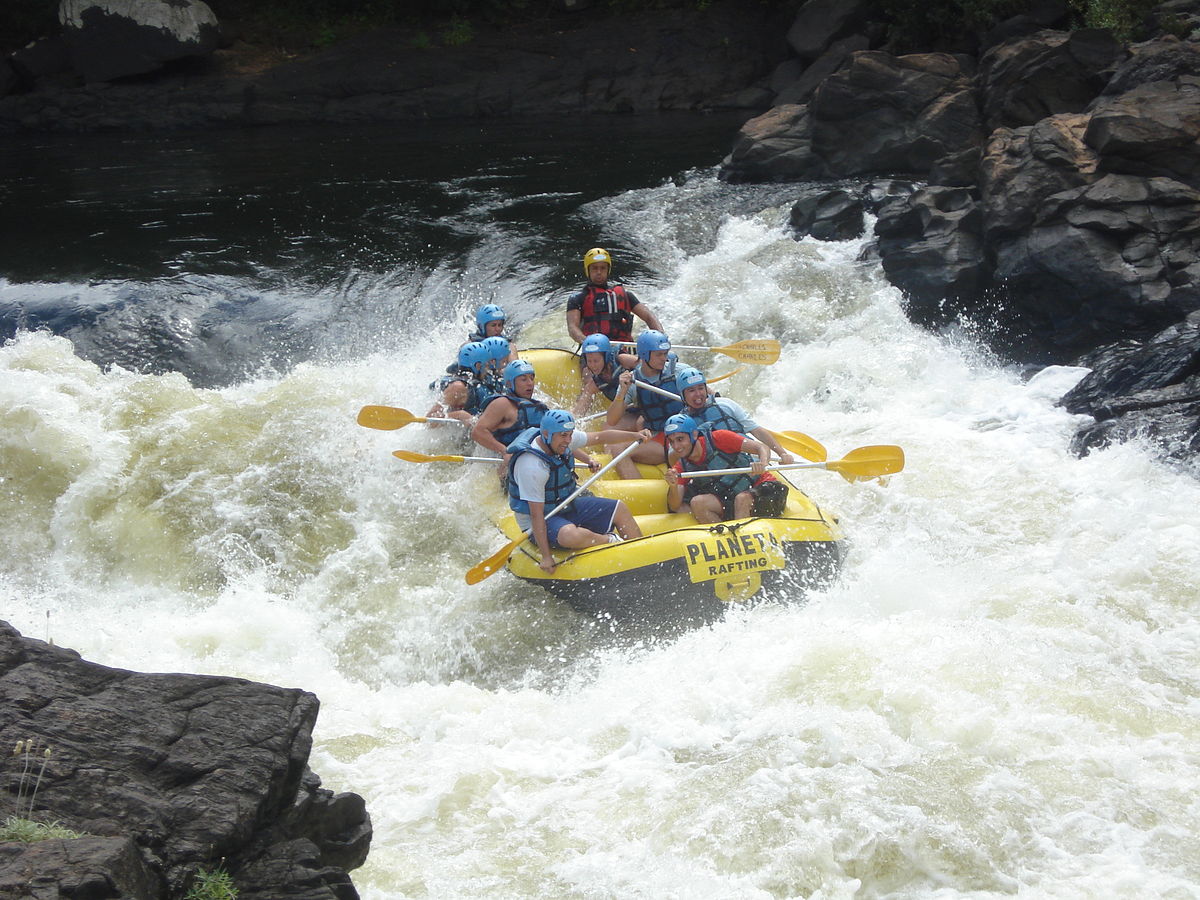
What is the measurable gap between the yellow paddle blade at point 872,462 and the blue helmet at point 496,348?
2378mm

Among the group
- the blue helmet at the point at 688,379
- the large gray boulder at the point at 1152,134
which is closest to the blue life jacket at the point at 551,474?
the blue helmet at the point at 688,379

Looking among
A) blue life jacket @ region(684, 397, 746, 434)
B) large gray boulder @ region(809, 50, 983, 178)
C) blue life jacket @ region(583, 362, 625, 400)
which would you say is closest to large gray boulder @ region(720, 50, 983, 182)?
large gray boulder @ region(809, 50, 983, 178)

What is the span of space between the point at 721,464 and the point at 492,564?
4.68 feet

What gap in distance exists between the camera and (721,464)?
6.55m

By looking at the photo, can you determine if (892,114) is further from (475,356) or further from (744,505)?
(744,505)

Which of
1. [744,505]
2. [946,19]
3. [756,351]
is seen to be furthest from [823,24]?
[744,505]

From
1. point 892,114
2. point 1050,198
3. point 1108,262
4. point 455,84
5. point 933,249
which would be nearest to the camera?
point 1108,262

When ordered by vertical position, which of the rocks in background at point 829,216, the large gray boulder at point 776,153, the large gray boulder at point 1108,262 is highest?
the large gray boulder at point 776,153

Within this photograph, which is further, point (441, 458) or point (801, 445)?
point (801, 445)

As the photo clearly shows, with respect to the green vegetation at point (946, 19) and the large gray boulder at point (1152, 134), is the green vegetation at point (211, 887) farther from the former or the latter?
the green vegetation at point (946, 19)

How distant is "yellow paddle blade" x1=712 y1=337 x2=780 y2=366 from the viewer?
29.5 feet

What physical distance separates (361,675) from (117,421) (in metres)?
3.31

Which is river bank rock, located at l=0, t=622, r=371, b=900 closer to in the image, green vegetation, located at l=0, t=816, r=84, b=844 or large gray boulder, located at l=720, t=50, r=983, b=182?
green vegetation, located at l=0, t=816, r=84, b=844

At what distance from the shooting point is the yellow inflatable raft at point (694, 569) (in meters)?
6.01
